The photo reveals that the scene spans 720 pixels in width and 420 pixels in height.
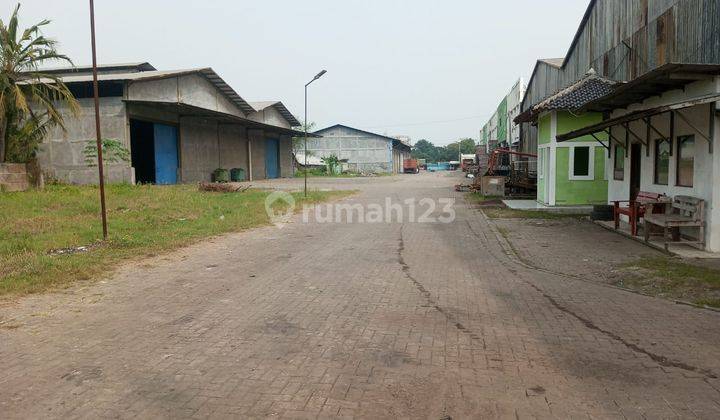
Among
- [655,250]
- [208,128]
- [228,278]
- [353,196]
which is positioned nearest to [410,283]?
[228,278]

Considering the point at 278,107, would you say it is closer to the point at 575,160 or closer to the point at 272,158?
the point at 272,158

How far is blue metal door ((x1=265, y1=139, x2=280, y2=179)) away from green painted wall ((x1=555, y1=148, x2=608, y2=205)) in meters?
30.1

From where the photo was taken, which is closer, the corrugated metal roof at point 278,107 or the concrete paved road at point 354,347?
the concrete paved road at point 354,347

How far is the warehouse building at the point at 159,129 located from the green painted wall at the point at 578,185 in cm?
1675

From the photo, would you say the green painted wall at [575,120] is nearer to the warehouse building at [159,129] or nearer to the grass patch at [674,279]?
the grass patch at [674,279]

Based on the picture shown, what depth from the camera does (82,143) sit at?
24359 mm

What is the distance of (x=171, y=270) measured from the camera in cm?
870

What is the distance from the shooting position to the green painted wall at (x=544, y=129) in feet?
58.7

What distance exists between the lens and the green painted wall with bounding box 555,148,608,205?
56.8 ft

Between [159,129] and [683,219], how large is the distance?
2454 centimetres

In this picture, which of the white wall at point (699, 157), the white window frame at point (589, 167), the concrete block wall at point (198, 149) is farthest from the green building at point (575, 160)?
the concrete block wall at point (198, 149)

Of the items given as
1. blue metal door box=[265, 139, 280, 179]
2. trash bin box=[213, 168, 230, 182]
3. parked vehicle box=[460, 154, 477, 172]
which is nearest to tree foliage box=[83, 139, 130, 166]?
trash bin box=[213, 168, 230, 182]

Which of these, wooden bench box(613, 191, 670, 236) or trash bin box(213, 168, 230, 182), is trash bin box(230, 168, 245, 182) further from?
wooden bench box(613, 191, 670, 236)

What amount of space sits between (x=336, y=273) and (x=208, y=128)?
1059 inches
